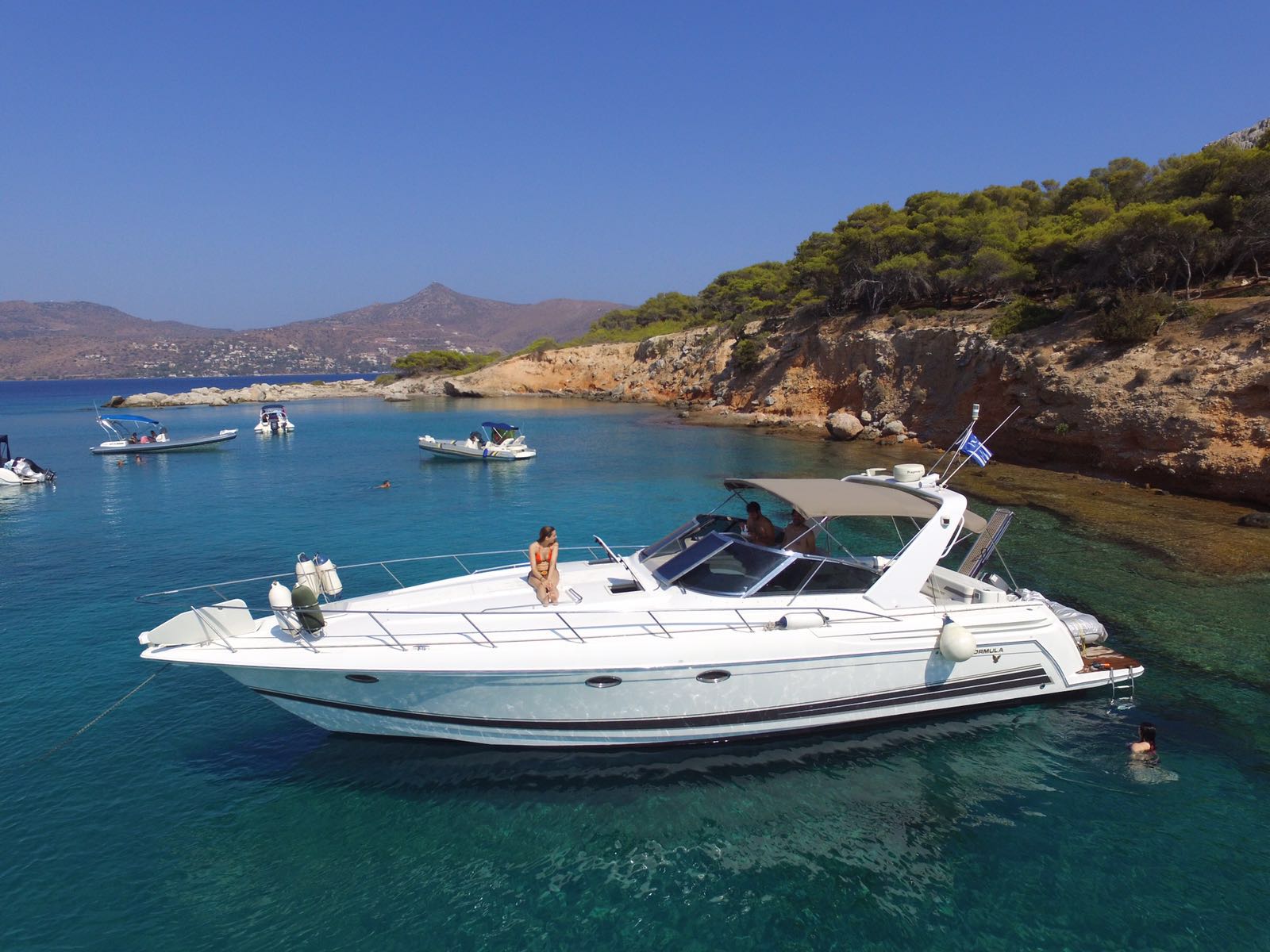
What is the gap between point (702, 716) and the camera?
7.48 meters

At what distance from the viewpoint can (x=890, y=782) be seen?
734 cm

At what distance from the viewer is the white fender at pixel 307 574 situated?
817 centimetres

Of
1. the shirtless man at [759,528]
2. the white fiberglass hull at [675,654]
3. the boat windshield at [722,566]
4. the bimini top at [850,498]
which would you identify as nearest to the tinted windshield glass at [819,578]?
the white fiberglass hull at [675,654]

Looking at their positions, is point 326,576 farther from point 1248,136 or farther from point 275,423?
point 1248,136

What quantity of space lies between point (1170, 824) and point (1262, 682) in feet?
13.5

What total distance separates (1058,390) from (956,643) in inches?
863

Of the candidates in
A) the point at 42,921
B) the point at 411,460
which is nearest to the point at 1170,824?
the point at 42,921

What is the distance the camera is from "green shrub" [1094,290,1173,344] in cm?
2353

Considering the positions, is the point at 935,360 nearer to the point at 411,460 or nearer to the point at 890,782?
the point at 411,460

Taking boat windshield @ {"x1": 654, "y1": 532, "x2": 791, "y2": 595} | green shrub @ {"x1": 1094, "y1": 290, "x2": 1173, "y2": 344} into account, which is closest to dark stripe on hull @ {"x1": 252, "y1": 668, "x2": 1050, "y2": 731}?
boat windshield @ {"x1": 654, "y1": 532, "x2": 791, "y2": 595}

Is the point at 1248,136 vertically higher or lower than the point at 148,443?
higher

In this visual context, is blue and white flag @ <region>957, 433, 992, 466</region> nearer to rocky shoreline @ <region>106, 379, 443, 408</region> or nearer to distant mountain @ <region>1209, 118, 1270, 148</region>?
distant mountain @ <region>1209, 118, 1270, 148</region>

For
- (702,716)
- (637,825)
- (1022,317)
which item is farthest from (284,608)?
(1022,317)

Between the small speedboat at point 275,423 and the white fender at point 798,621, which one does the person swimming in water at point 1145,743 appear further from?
the small speedboat at point 275,423
